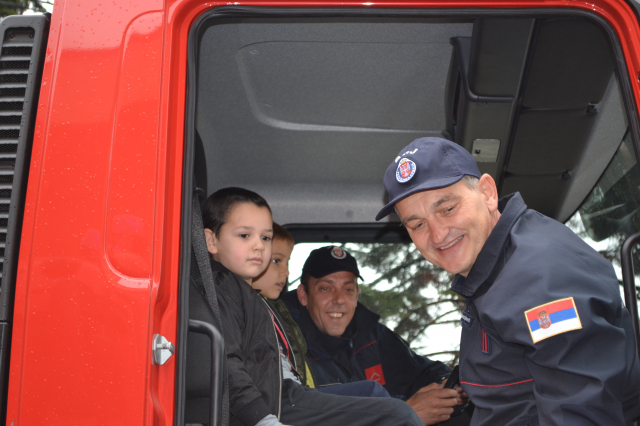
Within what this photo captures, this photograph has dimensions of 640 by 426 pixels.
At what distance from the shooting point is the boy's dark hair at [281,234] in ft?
9.04

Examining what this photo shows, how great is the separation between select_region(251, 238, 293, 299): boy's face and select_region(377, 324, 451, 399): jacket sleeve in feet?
2.13

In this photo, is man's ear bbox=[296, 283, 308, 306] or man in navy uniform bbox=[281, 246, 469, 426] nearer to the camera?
man in navy uniform bbox=[281, 246, 469, 426]

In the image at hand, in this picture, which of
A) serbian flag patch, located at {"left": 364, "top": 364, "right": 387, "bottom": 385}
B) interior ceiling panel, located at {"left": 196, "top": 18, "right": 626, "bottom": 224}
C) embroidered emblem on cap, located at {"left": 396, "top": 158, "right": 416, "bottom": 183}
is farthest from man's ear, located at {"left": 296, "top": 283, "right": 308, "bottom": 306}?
embroidered emblem on cap, located at {"left": 396, "top": 158, "right": 416, "bottom": 183}

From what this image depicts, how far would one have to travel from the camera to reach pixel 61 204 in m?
1.24

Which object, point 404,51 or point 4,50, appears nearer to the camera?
point 4,50

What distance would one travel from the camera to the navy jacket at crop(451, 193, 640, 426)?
109 cm

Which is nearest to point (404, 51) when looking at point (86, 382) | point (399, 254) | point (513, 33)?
point (513, 33)

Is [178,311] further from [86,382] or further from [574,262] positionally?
[574,262]

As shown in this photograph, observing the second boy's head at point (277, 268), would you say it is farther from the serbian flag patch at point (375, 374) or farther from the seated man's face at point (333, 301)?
the serbian flag patch at point (375, 374)

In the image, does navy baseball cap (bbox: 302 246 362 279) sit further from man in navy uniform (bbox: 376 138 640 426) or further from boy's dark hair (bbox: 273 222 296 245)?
man in navy uniform (bbox: 376 138 640 426)

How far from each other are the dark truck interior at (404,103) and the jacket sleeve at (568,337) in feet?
1.27

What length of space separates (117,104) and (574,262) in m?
1.09

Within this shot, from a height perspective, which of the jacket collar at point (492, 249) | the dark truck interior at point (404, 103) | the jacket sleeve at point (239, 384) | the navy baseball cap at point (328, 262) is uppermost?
the dark truck interior at point (404, 103)

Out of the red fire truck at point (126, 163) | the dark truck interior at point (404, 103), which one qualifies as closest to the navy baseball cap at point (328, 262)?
the dark truck interior at point (404, 103)
